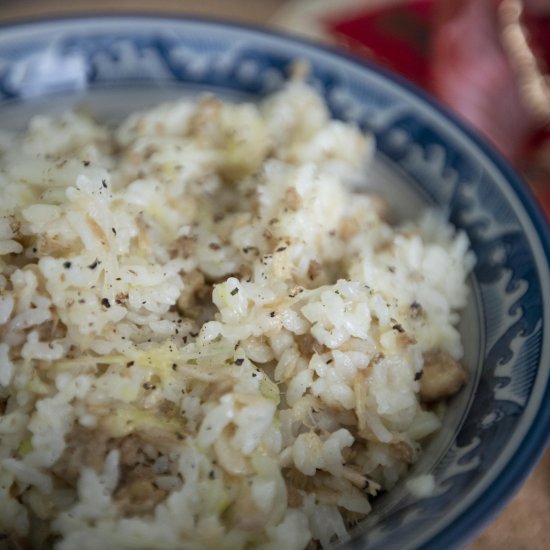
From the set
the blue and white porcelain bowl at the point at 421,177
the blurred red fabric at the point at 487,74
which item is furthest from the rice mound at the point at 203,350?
the blurred red fabric at the point at 487,74

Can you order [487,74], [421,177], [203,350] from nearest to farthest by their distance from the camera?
[203,350] < [421,177] < [487,74]

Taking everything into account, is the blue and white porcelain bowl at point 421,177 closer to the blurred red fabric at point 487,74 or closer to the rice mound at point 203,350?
the rice mound at point 203,350

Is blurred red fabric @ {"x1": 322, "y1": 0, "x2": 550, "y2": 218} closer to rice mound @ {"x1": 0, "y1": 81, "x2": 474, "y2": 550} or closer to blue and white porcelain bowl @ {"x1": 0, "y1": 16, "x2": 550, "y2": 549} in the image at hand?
blue and white porcelain bowl @ {"x1": 0, "y1": 16, "x2": 550, "y2": 549}

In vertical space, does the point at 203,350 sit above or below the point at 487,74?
below

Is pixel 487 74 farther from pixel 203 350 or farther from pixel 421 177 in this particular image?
pixel 203 350

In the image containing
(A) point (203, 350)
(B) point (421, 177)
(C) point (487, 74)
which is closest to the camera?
(A) point (203, 350)

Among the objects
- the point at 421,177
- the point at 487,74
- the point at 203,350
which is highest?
the point at 487,74

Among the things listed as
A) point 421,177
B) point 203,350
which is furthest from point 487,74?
point 203,350
